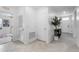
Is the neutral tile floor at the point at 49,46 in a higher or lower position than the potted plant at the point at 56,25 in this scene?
lower

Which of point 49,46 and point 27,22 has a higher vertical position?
point 27,22

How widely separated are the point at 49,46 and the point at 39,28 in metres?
0.51

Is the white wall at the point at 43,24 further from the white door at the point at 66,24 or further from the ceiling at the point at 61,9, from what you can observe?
the white door at the point at 66,24

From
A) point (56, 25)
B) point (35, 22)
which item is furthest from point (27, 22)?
point (56, 25)

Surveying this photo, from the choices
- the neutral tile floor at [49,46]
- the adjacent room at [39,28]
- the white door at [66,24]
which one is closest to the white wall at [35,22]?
the adjacent room at [39,28]

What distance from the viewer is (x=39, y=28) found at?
1825mm

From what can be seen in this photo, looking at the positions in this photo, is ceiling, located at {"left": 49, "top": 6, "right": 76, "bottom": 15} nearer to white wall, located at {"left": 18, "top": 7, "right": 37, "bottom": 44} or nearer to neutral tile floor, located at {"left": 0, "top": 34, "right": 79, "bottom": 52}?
white wall, located at {"left": 18, "top": 7, "right": 37, "bottom": 44}

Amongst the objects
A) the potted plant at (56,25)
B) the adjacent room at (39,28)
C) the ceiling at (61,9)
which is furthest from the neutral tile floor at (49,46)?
the ceiling at (61,9)

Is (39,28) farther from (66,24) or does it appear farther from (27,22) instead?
(66,24)

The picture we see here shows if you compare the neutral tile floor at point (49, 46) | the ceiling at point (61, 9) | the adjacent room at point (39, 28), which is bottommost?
the neutral tile floor at point (49, 46)

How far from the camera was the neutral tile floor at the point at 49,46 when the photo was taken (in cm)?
179
